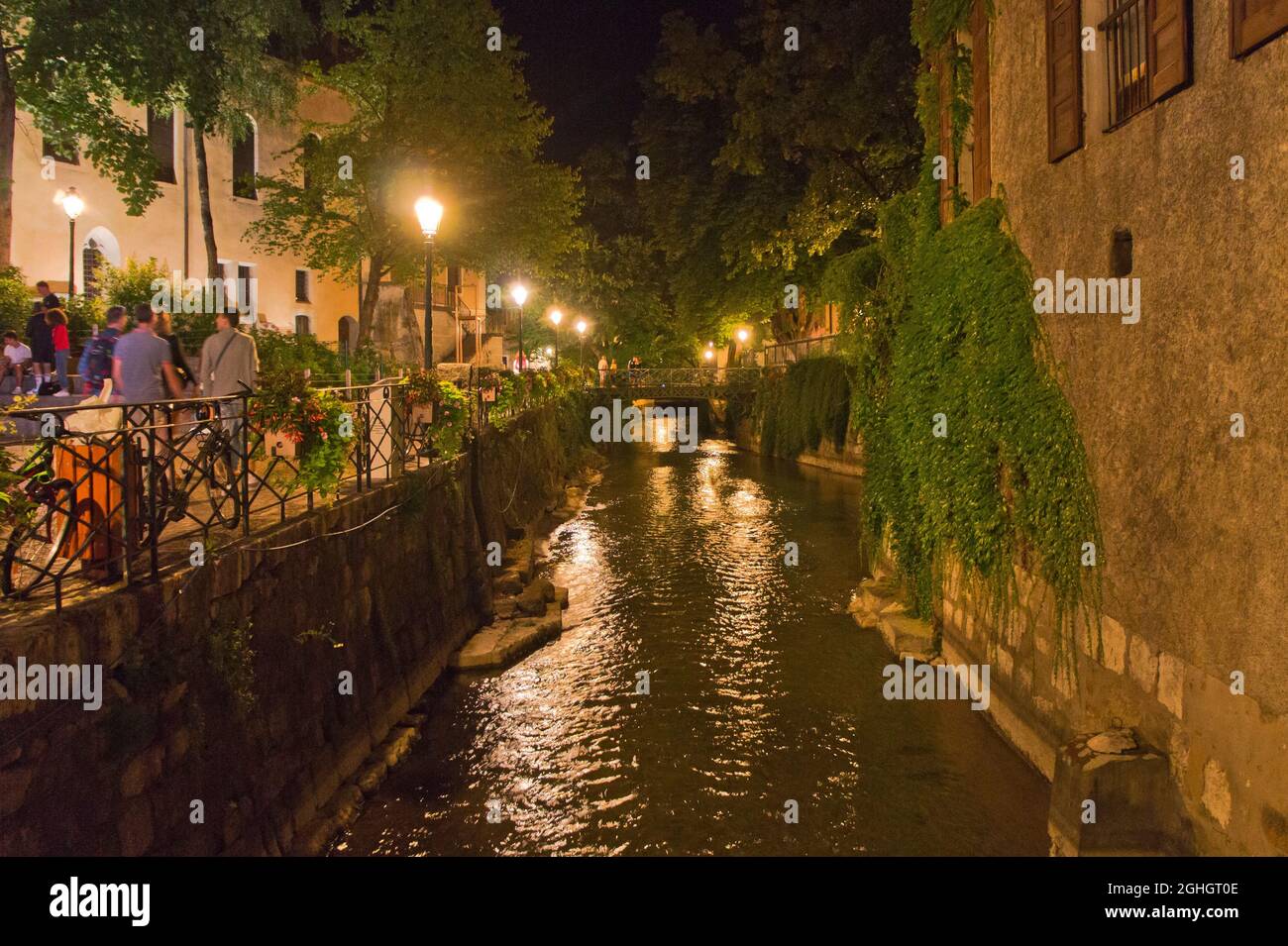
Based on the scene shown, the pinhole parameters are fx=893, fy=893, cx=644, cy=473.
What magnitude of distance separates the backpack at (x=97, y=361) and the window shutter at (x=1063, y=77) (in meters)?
9.40

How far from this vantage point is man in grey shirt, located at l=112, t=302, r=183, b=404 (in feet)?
28.1

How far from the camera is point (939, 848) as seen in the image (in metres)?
7.05

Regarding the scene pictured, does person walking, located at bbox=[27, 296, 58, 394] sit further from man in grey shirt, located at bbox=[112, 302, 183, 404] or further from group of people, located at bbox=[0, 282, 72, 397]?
man in grey shirt, located at bbox=[112, 302, 183, 404]

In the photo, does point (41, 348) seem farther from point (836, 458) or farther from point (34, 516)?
point (836, 458)

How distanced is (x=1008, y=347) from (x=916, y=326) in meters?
2.17

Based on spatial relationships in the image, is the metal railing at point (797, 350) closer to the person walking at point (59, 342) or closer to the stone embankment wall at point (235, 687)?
the person walking at point (59, 342)

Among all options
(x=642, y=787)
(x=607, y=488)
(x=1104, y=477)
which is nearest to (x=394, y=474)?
(x=642, y=787)

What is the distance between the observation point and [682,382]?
50.1m

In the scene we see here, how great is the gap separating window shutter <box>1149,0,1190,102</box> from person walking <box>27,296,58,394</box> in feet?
44.5

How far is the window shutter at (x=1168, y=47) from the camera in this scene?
5.29 meters

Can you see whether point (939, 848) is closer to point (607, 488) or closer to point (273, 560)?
point (273, 560)

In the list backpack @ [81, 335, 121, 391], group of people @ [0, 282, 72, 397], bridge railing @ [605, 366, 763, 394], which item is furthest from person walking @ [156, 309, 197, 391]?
bridge railing @ [605, 366, 763, 394]

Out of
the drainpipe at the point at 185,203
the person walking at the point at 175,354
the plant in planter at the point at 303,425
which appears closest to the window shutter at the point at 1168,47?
the plant in planter at the point at 303,425

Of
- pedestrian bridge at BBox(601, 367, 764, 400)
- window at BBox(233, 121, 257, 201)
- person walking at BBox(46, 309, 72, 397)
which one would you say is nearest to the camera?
person walking at BBox(46, 309, 72, 397)
